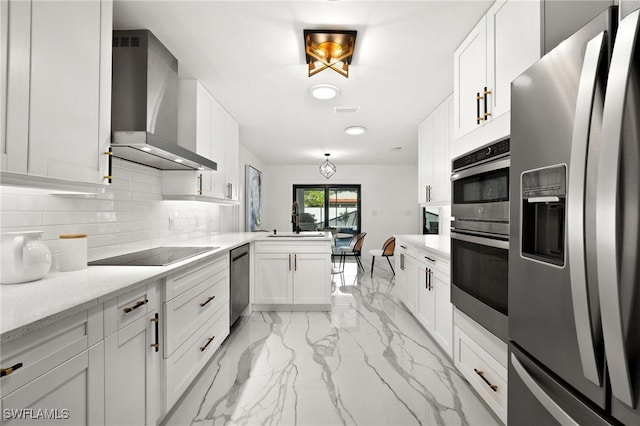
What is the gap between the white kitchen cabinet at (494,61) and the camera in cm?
132

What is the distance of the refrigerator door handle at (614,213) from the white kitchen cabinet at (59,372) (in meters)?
1.47

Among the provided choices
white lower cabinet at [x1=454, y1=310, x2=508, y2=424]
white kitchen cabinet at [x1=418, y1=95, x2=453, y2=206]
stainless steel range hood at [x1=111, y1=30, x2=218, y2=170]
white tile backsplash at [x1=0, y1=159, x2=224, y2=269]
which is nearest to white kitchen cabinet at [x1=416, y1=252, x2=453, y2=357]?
white lower cabinet at [x1=454, y1=310, x2=508, y2=424]

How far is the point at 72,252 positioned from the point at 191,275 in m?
0.61

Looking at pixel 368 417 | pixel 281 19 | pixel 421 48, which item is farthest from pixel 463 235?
pixel 281 19

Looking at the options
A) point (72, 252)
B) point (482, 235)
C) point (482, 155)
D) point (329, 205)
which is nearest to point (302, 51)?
point (482, 155)

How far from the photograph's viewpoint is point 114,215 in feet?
6.59

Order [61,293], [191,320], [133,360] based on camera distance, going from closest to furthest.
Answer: [61,293] → [133,360] → [191,320]

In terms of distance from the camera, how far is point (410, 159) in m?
6.63

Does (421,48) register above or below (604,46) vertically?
above

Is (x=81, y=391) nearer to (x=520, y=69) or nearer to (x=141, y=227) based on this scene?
(x=141, y=227)

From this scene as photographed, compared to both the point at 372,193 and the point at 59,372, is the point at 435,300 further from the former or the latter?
the point at 372,193

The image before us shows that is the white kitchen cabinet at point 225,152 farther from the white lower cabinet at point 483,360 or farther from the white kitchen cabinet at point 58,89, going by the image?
the white lower cabinet at point 483,360

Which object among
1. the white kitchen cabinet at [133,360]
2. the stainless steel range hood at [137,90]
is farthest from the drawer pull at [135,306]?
the stainless steel range hood at [137,90]

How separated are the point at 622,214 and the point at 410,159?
6.28 metres
